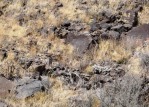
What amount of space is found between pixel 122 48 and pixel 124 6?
285 centimetres

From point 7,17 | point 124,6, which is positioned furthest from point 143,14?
point 7,17

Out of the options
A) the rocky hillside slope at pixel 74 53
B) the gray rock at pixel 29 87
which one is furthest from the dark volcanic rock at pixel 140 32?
the gray rock at pixel 29 87

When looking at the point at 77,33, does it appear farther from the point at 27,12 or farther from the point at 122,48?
the point at 27,12

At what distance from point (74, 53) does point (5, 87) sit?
3166 millimetres

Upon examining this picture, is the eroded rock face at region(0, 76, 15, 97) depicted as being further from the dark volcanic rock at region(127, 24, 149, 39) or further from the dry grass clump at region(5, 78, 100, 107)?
the dark volcanic rock at region(127, 24, 149, 39)

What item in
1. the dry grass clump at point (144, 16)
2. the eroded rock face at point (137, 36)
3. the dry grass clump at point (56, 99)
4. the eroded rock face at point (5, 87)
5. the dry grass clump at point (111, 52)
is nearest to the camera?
the dry grass clump at point (56, 99)

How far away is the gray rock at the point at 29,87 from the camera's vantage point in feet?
29.5

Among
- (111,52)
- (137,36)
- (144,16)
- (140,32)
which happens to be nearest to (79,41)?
(111,52)

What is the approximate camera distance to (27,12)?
1591cm

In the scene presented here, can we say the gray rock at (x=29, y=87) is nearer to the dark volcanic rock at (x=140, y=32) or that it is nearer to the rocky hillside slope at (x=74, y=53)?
the rocky hillside slope at (x=74, y=53)

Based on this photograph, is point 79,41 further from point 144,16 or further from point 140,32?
point 144,16

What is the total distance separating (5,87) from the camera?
31.3 feet

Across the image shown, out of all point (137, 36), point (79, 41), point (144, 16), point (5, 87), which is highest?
point (144, 16)

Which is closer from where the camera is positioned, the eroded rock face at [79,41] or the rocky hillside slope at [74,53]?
the rocky hillside slope at [74,53]
